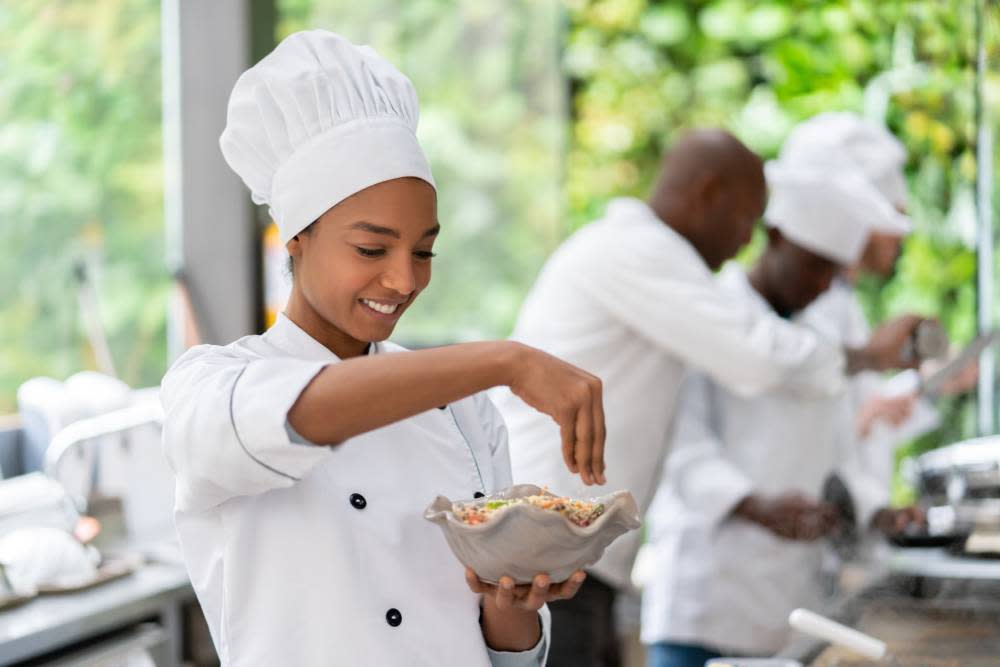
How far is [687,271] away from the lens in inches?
95.2

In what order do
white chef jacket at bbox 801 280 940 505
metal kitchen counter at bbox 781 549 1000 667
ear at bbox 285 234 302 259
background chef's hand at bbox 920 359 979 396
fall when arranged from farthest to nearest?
background chef's hand at bbox 920 359 979 396 < white chef jacket at bbox 801 280 940 505 < metal kitchen counter at bbox 781 549 1000 667 < ear at bbox 285 234 302 259

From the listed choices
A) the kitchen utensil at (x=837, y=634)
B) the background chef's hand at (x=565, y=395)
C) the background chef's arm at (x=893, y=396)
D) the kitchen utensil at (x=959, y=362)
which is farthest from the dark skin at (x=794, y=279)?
the background chef's hand at (x=565, y=395)

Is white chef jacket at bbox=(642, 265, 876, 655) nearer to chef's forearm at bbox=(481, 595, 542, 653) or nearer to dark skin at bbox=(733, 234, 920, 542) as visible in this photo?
dark skin at bbox=(733, 234, 920, 542)

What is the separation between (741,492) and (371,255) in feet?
4.97

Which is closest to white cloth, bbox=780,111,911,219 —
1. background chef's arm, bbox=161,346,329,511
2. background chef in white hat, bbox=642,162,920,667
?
background chef in white hat, bbox=642,162,920,667

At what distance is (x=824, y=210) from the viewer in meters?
2.81

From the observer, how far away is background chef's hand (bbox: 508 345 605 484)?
1.09 m

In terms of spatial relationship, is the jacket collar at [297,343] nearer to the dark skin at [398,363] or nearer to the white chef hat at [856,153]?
the dark skin at [398,363]

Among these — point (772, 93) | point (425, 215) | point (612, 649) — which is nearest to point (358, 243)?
point (425, 215)

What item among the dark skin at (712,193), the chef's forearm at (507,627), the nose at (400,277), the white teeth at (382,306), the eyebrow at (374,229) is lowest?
the chef's forearm at (507,627)

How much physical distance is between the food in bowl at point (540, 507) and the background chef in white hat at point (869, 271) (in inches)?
66.0

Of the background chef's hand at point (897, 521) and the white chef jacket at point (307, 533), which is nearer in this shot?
the white chef jacket at point (307, 533)

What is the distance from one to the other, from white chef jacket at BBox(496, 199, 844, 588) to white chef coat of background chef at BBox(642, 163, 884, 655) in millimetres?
152

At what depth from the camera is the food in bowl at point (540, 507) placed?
119cm
